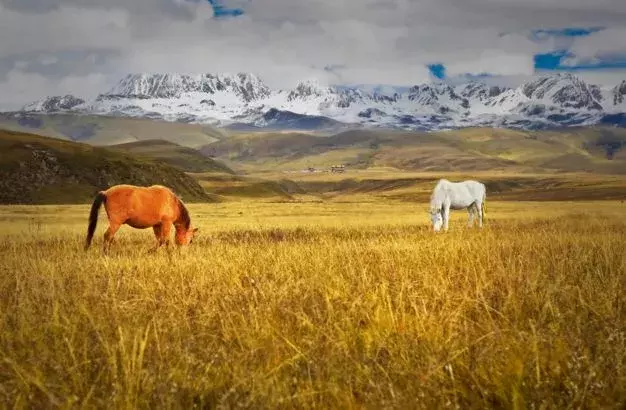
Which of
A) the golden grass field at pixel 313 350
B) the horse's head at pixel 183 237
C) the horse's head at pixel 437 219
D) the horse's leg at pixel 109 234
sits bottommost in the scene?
the horse's head at pixel 437 219

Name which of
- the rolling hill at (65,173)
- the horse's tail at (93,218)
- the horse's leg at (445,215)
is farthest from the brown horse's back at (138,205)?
the rolling hill at (65,173)

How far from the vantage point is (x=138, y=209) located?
56.9ft

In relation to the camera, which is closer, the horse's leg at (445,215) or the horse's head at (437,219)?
the horse's head at (437,219)

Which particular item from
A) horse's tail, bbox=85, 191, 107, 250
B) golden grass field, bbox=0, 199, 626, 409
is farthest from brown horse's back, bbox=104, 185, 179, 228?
golden grass field, bbox=0, 199, 626, 409

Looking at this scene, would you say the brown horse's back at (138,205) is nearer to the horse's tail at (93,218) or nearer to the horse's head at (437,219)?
the horse's tail at (93,218)

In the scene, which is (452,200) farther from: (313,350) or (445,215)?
(313,350)

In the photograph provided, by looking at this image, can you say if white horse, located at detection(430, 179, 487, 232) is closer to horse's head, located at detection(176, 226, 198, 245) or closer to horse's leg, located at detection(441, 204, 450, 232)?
horse's leg, located at detection(441, 204, 450, 232)

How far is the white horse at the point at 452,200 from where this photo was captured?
26798 millimetres

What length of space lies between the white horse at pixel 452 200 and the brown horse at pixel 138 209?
36.8 ft

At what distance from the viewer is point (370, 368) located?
4.69 meters

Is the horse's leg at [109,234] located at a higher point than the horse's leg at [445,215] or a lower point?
higher

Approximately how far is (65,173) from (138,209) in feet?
224

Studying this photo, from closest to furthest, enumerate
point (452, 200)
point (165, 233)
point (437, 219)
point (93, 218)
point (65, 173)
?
point (93, 218) < point (165, 233) < point (437, 219) < point (452, 200) < point (65, 173)

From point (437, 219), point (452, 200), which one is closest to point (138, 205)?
point (437, 219)
